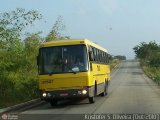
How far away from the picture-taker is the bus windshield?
2234 centimetres

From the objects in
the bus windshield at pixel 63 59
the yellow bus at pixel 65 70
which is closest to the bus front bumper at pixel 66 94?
the yellow bus at pixel 65 70

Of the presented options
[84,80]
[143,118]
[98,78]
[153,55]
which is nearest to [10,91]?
[98,78]

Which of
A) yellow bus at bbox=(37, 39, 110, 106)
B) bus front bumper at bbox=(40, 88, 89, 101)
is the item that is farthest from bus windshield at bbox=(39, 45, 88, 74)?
bus front bumper at bbox=(40, 88, 89, 101)

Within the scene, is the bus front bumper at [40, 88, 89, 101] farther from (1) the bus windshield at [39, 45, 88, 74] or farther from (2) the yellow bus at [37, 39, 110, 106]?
(1) the bus windshield at [39, 45, 88, 74]

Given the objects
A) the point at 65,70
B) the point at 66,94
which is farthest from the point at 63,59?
the point at 66,94

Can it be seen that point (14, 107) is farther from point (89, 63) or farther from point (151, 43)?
point (151, 43)

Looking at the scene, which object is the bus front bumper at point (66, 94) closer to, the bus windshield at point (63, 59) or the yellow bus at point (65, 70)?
the yellow bus at point (65, 70)

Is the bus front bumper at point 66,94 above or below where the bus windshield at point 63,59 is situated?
below

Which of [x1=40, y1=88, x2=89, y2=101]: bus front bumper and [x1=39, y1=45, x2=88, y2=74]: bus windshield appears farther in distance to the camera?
[x1=39, y1=45, x2=88, y2=74]: bus windshield

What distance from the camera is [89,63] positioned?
22.6 m

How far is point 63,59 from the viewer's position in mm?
22422

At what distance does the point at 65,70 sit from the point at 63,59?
52cm

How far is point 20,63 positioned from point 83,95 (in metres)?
7.13

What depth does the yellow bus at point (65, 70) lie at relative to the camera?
22.2 meters
